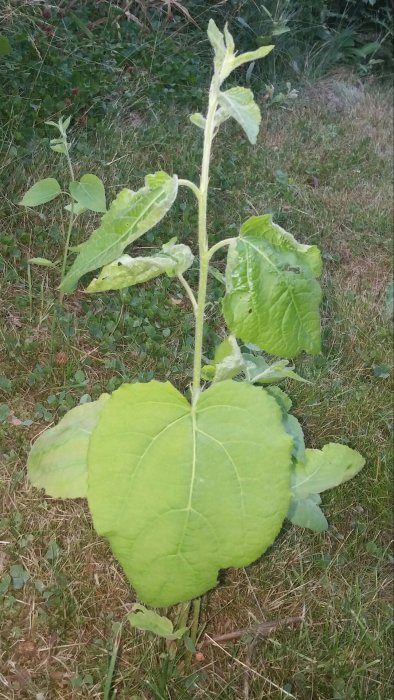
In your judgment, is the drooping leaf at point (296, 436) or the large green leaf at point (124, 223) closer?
the large green leaf at point (124, 223)

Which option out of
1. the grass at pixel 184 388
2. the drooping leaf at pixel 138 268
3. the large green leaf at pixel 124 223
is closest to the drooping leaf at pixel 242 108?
the large green leaf at pixel 124 223

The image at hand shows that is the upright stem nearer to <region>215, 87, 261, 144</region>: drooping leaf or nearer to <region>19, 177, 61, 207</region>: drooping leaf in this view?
<region>215, 87, 261, 144</region>: drooping leaf

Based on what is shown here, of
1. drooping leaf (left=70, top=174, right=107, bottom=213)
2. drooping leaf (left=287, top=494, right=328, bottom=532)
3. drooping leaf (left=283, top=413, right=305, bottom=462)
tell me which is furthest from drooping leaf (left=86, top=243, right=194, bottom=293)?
drooping leaf (left=70, top=174, right=107, bottom=213)

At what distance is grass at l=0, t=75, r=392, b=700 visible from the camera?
159 cm

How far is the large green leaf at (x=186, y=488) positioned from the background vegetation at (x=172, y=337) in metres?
0.59

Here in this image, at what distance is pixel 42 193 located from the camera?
2156 mm

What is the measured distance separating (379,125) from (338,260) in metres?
2.04

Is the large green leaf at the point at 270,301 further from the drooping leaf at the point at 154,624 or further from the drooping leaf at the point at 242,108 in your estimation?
the drooping leaf at the point at 154,624

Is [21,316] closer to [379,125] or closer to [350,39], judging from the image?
[379,125]

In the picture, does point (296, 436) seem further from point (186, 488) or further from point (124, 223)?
point (124, 223)

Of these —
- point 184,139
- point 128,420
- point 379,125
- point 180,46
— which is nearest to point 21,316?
point 128,420

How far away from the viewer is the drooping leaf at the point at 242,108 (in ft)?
3.12

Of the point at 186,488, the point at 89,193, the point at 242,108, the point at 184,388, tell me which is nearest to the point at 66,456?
the point at 186,488

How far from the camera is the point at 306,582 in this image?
183 cm
